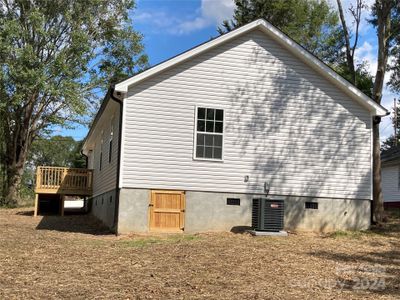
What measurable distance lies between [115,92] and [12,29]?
12999 mm

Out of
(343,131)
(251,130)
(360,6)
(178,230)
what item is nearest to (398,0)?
(360,6)

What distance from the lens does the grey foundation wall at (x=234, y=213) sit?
43.9ft

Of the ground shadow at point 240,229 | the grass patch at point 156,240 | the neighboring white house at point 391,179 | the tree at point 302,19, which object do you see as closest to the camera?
the grass patch at point 156,240

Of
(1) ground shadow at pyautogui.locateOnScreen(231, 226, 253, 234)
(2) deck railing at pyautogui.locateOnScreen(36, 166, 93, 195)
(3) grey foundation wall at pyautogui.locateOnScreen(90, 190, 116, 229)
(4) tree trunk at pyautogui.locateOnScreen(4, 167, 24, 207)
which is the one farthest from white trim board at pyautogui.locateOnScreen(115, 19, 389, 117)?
(4) tree trunk at pyautogui.locateOnScreen(4, 167, 24, 207)

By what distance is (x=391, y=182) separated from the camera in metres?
27.8

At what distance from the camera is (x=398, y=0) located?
57.7ft

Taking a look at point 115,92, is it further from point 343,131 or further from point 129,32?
point 129,32

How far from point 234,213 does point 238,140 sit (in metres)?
2.12

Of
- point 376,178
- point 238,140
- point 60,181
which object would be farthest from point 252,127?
point 60,181

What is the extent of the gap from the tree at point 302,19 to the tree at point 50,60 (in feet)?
26.4

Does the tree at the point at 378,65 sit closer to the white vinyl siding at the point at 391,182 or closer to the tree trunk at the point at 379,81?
the tree trunk at the point at 379,81

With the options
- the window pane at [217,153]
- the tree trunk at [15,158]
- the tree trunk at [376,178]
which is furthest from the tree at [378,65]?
the tree trunk at [15,158]

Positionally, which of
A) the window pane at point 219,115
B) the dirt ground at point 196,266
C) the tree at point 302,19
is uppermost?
the tree at point 302,19

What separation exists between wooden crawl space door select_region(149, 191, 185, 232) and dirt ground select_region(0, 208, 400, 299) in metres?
0.70
